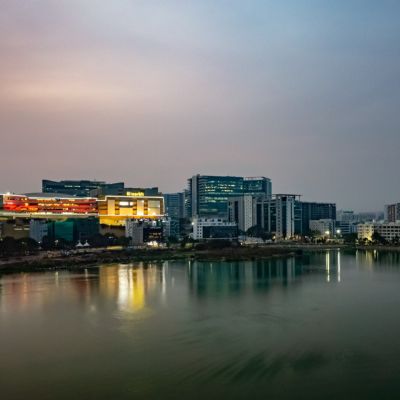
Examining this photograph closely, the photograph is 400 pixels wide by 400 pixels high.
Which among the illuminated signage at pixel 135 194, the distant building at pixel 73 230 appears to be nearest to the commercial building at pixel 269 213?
the illuminated signage at pixel 135 194

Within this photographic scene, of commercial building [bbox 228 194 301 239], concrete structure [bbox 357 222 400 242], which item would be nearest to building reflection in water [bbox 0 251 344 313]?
concrete structure [bbox 357 222 400 242]

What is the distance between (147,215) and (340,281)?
2083cm

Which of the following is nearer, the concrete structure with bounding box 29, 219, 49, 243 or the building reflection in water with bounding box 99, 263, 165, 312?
the building reflection in water with bounding box 99, 263, 165, 312

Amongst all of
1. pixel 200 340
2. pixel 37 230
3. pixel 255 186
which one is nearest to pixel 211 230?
pixel 37 230

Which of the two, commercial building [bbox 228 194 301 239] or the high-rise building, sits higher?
the high-rise building

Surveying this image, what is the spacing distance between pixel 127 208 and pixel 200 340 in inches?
979

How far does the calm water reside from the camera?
4.27 metres

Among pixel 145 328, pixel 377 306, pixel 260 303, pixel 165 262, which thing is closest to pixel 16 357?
pixel 145 328

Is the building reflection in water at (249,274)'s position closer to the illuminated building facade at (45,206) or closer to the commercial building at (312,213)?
the illuminated building facade at (45,206)

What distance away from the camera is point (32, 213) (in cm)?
2802

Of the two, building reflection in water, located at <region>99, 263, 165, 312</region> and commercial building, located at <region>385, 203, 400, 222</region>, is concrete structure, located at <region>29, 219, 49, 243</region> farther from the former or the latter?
commercial building, located at <region>385, 203, 400, 222</region>

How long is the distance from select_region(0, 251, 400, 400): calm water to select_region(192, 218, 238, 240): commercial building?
1723cm

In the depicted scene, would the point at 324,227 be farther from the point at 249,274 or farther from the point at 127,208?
the point at 249,274

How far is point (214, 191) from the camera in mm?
46938
